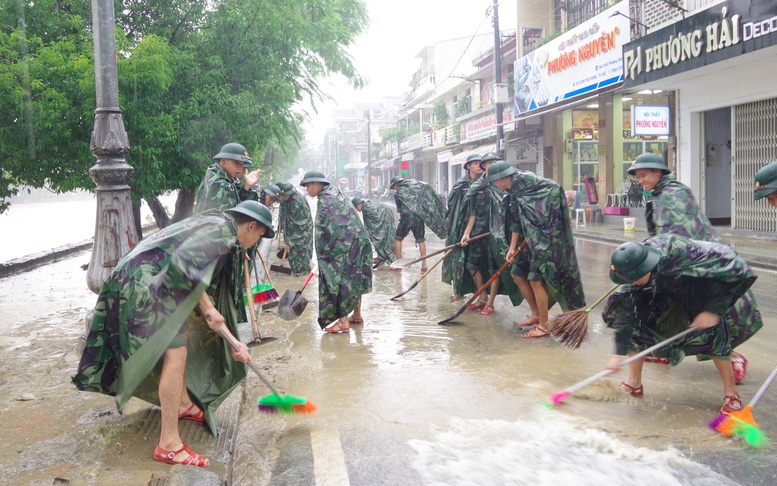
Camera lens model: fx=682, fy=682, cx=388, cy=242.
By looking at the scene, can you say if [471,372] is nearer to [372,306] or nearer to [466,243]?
[466,243]

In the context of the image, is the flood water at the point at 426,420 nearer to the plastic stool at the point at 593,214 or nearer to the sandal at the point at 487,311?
the sandal at the point at 487,311

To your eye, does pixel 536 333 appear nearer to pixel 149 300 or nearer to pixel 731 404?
pixel 731 404

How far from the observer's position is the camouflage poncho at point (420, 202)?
36.1 feet

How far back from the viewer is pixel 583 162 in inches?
957

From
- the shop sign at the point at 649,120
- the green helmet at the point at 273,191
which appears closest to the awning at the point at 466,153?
the shop sign at the point at 649,120

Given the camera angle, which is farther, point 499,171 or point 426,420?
point 499,171

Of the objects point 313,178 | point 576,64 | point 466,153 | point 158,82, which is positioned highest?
point 576,64

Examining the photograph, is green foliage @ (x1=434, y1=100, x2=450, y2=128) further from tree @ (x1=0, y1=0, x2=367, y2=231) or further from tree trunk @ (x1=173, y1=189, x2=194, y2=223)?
tree trunk @ (x1=173, y1=189, x2=194, y2=223)

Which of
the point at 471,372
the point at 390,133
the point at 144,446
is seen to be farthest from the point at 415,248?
the point at 390,133

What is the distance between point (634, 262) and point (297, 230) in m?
6.83

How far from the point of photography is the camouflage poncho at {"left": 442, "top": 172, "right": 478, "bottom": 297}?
25.9 feet

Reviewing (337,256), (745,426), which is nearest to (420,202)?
(337,256)

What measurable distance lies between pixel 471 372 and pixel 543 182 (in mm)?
2037

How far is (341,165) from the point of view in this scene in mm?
90500
